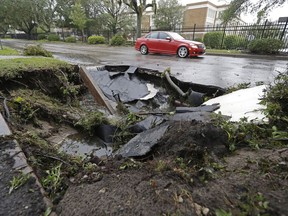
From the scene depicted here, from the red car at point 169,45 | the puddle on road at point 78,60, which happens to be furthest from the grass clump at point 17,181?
the red car at point 169,45

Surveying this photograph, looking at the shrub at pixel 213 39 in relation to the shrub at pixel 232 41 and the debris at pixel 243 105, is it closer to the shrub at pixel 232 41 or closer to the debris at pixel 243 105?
the shrub at pixel 232 41

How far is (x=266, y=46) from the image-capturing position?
466 inches

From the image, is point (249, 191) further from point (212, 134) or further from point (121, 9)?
point (121, 9)

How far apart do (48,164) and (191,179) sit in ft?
4.39

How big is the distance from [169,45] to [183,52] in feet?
3.06

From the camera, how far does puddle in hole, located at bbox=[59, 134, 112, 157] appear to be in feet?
10.0

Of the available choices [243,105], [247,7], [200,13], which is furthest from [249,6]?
[200,13]

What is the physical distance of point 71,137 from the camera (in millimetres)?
3379

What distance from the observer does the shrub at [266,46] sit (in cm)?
1160

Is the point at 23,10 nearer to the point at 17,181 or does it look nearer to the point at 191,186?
the point at 17,181

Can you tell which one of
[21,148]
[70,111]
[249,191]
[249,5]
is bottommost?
[70,111]

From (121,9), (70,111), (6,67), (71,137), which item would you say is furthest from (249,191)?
(121,9)

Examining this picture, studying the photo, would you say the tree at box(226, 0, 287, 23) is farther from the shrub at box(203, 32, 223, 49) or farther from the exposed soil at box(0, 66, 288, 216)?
the exposed soil at box(0, 66, 288, 216)

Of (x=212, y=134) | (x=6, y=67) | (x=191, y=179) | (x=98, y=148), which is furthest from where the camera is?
(x=6, y=67)
